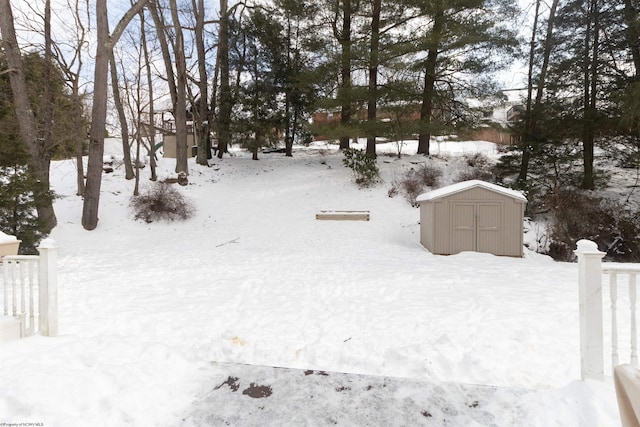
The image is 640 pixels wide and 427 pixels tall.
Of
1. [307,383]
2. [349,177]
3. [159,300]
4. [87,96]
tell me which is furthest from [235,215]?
[307,383]

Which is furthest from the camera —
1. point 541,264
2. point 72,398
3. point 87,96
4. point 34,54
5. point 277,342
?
point 87,96

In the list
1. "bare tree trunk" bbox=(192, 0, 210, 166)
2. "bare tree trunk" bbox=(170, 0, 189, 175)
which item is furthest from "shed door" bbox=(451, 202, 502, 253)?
"bare tree trunk" bbox=(192, 0, 210, 166)

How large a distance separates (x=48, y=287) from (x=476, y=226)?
316 inches

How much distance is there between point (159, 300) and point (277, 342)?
2.23 m

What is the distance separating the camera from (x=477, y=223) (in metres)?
8.26

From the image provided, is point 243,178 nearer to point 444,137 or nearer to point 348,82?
point 348,82

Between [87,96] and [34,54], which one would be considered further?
[87,96]

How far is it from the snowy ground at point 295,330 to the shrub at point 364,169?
19.9 ft

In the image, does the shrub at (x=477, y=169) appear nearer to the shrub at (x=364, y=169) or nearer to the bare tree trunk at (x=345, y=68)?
the shrub at (x=364, y=169)

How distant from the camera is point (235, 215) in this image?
516 inches

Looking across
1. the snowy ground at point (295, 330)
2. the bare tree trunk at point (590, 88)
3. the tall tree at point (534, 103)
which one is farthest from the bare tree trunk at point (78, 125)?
the bare tree trunk at point (590, 88)

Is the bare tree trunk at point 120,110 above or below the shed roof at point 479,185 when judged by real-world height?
above

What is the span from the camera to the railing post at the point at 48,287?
3.35 metres

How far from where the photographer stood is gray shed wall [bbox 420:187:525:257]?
26.7 feet
